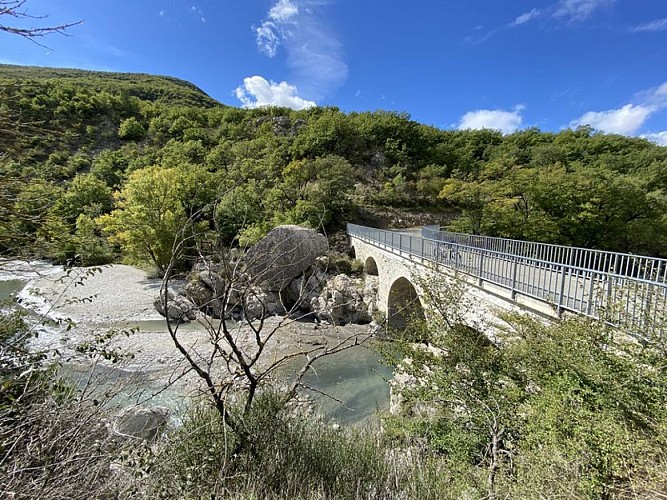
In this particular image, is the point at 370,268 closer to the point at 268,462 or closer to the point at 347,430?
the point at 347,430

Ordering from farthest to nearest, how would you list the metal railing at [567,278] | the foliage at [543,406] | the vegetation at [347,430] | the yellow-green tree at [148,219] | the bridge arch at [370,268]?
the yellow-green tree at [148,219], the bridge arch at [370,268], the metal railing at [567,278], the foliage at [543,406], the vegetation at [347,430]

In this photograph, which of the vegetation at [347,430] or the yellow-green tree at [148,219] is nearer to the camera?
the vegetation at [347,430]

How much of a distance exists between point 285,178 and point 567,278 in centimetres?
2369

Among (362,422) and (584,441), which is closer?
(584,441)

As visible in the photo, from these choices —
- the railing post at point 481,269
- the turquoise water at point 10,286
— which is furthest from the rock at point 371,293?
the turquoise water at point 10,286

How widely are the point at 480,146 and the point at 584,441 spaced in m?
46.2

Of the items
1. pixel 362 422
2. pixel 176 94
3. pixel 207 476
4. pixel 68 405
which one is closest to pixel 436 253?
pixel 362 422

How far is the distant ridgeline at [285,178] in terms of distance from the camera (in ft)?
10.4

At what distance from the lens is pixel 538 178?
15102 millimetres

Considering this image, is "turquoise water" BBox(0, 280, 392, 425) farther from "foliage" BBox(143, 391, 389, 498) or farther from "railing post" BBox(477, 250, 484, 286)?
"foliage" BBox(143, 391, 389, 498)

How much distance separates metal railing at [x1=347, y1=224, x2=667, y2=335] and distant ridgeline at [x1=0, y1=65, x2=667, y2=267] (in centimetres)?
401

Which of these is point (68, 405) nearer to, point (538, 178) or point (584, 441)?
point (584, 441)

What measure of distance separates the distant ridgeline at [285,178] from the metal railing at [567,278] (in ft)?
13.2

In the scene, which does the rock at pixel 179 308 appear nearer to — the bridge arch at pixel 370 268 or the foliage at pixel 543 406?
the foliage at pixel 543 406
